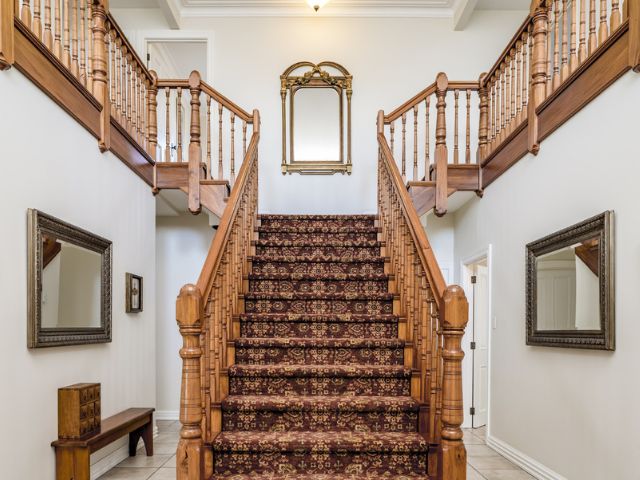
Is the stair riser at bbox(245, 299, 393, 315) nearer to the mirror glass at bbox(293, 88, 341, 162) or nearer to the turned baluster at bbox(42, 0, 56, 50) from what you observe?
the turned baluster at bbox(42, 0, 56, 50)

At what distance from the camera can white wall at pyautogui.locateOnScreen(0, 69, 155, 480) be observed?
255 centimetres

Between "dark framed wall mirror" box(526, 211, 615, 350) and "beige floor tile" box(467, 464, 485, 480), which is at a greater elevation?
"dark framed wall mirror" box(526, 211, 615, 350)

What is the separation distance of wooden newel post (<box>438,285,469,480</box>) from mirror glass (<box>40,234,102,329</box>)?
220 centimetres

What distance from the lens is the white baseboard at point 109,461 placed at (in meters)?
3.60

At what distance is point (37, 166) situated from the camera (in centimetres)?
284

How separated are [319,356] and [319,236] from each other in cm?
188

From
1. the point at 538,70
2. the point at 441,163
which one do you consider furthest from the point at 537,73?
the point at 441,163

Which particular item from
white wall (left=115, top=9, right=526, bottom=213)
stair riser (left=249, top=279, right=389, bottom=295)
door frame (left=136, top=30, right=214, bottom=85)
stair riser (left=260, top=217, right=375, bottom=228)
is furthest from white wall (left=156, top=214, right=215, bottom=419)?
stair riser (left=249, top=279, right=389, bottom=295)

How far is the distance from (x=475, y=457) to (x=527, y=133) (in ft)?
8.59

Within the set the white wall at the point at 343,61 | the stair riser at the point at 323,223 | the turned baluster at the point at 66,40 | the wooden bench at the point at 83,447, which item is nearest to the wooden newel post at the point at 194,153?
the stair riser at the point at 323,223

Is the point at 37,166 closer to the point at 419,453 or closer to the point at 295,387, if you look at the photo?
the point at 295,387

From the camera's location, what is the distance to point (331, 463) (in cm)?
271

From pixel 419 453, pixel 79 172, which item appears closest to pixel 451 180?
pixel 419 453

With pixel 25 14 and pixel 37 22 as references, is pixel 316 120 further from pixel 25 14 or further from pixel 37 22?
pixel 25 14
